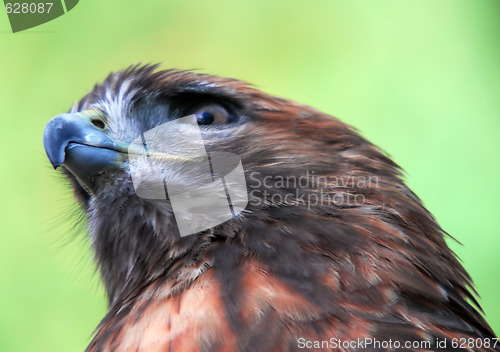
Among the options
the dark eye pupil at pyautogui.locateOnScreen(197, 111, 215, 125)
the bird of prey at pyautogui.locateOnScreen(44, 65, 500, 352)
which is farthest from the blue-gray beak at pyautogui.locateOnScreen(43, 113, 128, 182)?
the dark eye pupil at pyautogui.locateOnScreen(197, 111, 215, 125)

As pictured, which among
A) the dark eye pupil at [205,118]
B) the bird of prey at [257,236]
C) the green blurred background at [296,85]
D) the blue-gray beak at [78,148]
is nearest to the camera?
the bird of prey at [257,236]

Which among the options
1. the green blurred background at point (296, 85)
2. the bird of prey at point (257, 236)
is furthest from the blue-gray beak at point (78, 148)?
→ the green blurred background at point (296, 85)

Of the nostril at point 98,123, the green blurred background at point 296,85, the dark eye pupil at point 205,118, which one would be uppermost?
the nostril at point 98,123

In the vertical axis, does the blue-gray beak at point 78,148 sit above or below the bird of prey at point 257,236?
above

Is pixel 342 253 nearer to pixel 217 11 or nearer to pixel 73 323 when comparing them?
pixel 73 323

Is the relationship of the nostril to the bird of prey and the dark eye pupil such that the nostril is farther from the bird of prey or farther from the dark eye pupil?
the dark eye pupil

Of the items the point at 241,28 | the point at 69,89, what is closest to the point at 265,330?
the point at 69,89

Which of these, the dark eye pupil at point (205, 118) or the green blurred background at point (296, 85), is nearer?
the dark eye pupil at point (205, 118)

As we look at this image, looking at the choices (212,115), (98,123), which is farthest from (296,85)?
(98,123)

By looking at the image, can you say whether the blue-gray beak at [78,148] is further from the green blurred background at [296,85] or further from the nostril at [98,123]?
the green blurred background at [296,85]
